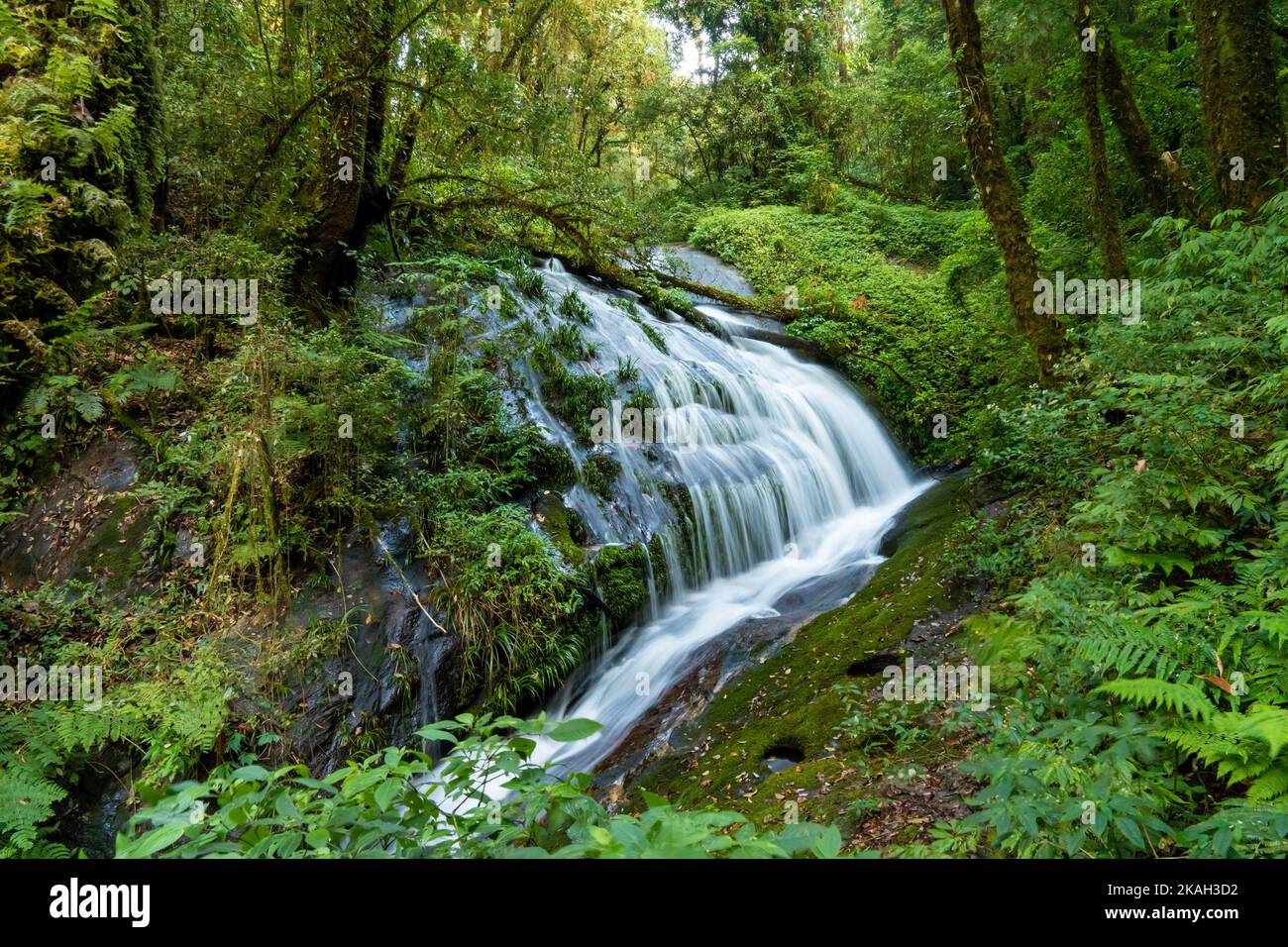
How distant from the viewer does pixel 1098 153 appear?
8.12 meters

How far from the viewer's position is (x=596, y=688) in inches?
261

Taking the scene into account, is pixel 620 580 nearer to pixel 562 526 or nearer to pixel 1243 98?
pixel 562 526

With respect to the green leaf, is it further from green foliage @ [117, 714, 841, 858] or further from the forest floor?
the forest floor

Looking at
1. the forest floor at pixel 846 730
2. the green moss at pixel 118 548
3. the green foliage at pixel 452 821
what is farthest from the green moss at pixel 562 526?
the green foliage at pixel 452 821

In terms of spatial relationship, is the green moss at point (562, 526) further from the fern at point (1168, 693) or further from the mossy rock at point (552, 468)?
the fern at point (1168, 693)

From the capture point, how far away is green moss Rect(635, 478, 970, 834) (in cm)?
402

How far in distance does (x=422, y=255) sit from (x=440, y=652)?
6690 mm

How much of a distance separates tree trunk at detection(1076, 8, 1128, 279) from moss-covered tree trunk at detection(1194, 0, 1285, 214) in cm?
211

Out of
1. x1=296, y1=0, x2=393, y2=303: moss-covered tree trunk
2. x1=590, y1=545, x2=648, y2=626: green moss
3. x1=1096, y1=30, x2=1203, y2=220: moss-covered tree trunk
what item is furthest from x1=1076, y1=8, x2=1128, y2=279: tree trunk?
x1=296, y1=0, x2=393, y2=303: moss-covered tree trunk

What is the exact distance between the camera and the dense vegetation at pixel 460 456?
8.40ft

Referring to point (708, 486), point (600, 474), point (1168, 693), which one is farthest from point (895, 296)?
point (1168, 693)

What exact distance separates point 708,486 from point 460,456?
11.3ft

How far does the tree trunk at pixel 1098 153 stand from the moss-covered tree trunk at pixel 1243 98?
2.11 metres

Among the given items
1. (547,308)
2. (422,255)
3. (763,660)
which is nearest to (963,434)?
(763,660)
